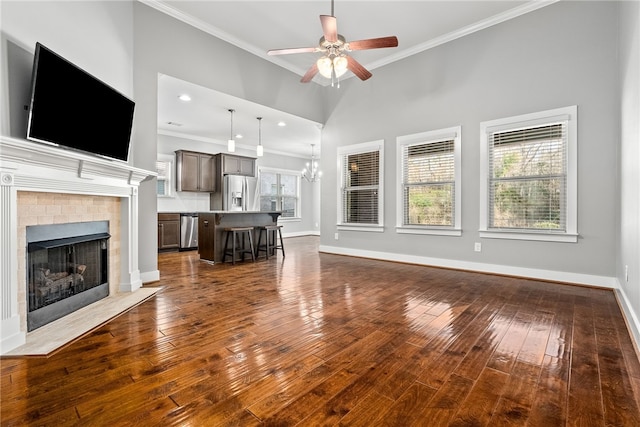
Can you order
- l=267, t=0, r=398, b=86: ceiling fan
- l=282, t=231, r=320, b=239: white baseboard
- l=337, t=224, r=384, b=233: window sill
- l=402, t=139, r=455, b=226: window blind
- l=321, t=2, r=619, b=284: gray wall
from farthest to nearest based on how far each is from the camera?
l=282, t=231, r=320, b=239: white baseboard → l=337, t=224, r=384, b=233: window sill → l=402, t=139, r=455, b=226: window blind → l=321, t=2, r=619, b=284: gray wall → l=267, t=0, r=398, b=86: ceiling fan

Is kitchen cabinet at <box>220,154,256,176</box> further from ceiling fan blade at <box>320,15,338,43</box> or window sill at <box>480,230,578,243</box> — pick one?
window sill at <box>480,230,578,243</box>

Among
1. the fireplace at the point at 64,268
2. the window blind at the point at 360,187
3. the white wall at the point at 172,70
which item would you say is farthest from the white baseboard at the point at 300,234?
the fireplace at the point at 64,268

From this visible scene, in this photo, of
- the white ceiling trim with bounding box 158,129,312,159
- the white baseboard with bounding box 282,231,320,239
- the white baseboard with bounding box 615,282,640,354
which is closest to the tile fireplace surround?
the white baseboard with bounding box 615,282,640,354

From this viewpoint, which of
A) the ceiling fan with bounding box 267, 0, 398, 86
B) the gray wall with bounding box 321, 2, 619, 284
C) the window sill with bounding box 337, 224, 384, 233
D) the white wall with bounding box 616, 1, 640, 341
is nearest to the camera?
the white wall with bounding box 616, 1, 640, 341

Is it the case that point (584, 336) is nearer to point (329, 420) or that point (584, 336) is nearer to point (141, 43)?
point (329, 420)

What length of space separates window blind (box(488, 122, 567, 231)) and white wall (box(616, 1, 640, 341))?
0.74m

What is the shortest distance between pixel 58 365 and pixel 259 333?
1193 mm

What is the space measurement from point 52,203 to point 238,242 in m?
3.26

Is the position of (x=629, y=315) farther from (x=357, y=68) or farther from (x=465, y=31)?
(x=465, y=31)

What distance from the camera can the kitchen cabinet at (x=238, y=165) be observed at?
795 cm

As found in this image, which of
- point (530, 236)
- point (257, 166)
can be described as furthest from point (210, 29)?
point (530, 236)

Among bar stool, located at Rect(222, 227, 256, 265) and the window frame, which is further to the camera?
the window frame

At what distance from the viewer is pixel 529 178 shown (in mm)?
3939

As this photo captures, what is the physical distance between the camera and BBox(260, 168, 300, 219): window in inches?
377
